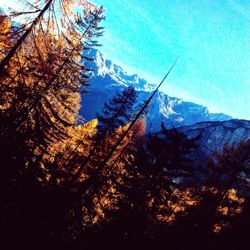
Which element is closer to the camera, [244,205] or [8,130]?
[8,130]

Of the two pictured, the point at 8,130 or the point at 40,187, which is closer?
the point at 8,130

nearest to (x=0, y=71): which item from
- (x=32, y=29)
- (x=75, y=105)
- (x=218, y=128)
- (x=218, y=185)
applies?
(x=32, y=29)

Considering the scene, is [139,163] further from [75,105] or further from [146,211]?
A: [75,105]

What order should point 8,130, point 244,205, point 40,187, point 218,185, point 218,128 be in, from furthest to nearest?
point 218,128 < point 40,187 < point 218,185 < point 244,205 < point 8,130

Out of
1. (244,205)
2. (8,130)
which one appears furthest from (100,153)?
(8,130)

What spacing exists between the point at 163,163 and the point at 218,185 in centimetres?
467

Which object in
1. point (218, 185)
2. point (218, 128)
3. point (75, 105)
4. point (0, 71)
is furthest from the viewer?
point (218, 128)

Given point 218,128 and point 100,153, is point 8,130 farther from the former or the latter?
point 218,128

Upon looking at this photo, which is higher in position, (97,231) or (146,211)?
(146,211)

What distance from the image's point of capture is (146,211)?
1764 centimetres

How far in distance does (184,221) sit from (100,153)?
14.8 meters

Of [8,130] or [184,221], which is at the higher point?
[184,221]

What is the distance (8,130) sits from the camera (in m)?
8.90

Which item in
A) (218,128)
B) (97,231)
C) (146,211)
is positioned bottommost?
(97,231)
